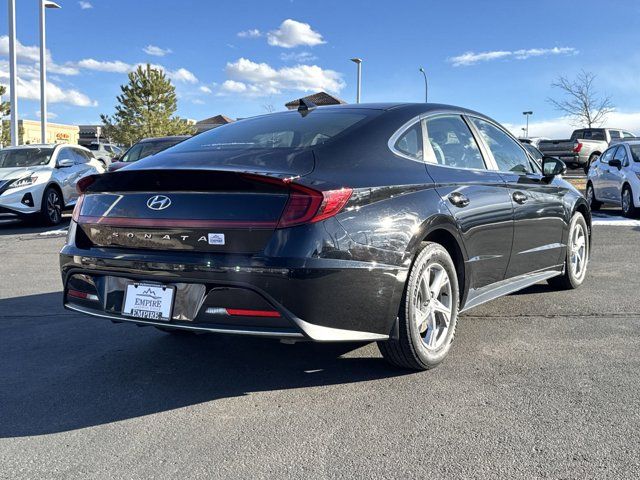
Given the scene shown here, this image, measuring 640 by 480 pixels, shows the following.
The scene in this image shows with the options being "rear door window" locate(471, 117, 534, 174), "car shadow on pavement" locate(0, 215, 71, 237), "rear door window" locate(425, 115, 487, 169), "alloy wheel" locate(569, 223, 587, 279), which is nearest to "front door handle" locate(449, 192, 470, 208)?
"rear door window" locate(425, 115, 487, 169)

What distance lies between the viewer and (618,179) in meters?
11.9

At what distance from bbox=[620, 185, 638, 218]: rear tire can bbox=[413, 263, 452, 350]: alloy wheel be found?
9.02m

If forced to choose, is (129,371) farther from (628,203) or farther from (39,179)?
(628,203)

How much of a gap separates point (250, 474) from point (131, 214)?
1472mm

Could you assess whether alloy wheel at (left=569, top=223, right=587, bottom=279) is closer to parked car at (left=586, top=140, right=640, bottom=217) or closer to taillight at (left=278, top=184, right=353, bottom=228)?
taillight at (left=278, top=184, right=353, bottom=228)

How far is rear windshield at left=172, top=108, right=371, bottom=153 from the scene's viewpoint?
3498 mm

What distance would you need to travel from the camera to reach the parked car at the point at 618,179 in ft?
37.1

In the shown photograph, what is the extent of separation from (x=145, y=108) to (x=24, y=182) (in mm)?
31709

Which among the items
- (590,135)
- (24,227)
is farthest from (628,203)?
(590,135)

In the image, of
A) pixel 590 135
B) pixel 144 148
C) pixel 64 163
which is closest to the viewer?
pixel 64 163

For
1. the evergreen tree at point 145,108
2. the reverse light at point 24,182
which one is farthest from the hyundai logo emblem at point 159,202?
the evergreen tree at point 145,108

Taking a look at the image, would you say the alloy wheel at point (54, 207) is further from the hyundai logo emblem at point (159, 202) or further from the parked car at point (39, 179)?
the hyundai logo emblem at point (159, 202)

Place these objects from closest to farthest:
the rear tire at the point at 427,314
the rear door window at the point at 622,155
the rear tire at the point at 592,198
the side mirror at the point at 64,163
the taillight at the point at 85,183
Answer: the rear tire at the point at 427,314, the taillight at the point at 85,183, the rear door window at the point at 622,155, the side mirror at the point at 64,163, the rear tire at the point at 592,198

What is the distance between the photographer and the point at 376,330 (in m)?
3.15
